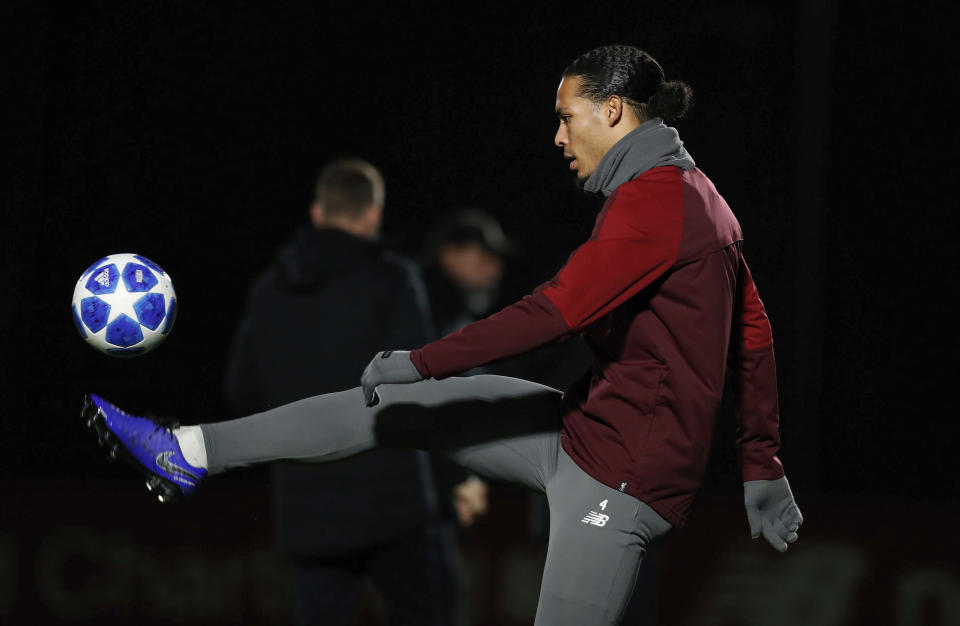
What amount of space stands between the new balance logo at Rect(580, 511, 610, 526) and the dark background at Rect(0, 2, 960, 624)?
287cm

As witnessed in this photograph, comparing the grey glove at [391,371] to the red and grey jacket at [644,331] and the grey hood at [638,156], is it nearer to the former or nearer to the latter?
the red and grey jacket at [644,331]

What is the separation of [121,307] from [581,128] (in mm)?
1270

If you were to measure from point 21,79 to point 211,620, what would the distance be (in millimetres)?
3185

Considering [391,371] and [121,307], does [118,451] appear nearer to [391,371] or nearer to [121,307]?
[121,307]

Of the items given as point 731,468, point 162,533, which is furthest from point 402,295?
point 731,468

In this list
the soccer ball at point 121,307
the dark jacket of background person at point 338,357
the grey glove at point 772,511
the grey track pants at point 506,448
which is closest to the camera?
the grey track pants at point 506,448

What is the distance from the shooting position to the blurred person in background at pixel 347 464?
3.64 metres

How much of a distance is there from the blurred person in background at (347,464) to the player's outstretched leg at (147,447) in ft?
3.02

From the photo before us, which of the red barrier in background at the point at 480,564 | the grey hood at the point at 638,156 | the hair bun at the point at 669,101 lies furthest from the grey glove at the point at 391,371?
the red barrier in background at the point at 480,564

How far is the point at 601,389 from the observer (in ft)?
8.83

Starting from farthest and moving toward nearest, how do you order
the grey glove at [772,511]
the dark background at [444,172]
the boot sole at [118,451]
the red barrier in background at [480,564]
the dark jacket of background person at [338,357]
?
the dark background at [444,172] < the red barrier in background at [480,564] < the dark jacket of background person at [338,357] < the grey glove at [772,511] < the boot sole at [118,451]

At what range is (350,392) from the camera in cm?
283

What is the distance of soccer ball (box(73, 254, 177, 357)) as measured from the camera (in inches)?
121

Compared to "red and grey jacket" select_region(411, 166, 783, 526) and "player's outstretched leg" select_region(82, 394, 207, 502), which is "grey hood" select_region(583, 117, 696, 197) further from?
"player's outstretched leg" select_region(82, 394, 207, 502)
